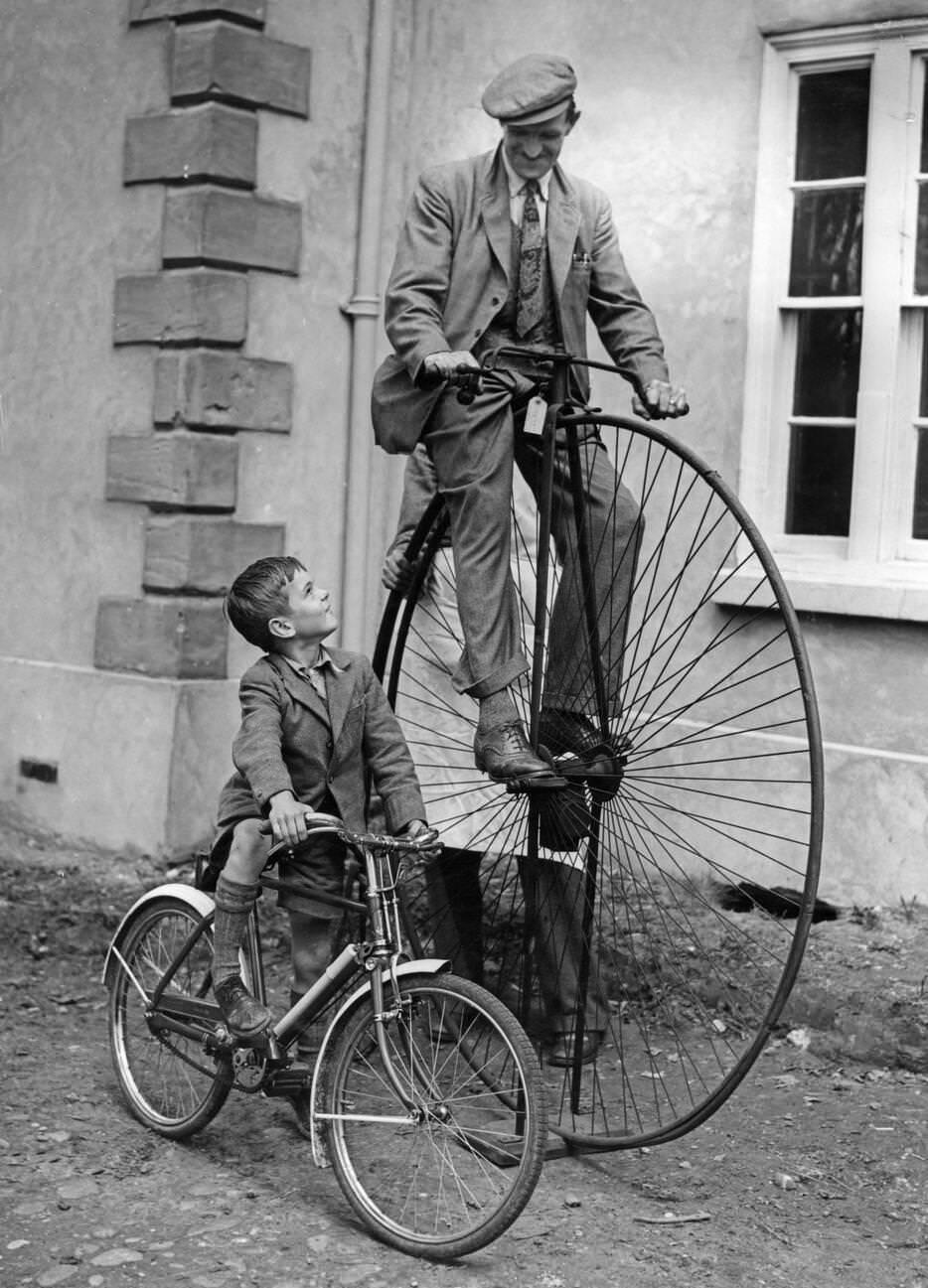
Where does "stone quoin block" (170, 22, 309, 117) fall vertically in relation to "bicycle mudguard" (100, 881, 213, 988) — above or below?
above

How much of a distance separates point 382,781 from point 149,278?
353 cm

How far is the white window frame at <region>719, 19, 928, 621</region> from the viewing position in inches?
247

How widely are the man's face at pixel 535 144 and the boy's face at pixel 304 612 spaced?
1.15 m

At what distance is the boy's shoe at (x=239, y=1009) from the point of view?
4145mm

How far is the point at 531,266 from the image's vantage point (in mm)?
4527

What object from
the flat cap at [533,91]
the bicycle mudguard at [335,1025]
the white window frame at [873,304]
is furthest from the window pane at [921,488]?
the bicycle mudguard at [335,1025]

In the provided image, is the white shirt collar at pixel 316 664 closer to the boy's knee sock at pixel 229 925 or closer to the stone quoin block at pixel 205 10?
the boy's knee sock at pixel 229 925

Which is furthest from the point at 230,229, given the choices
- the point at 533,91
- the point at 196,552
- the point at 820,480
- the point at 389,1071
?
the point at 389,1071

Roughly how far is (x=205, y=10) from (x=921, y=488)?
323 cm

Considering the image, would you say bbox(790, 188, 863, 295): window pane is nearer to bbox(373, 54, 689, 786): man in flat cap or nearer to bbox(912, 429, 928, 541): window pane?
bbox(912, 429, 928, 541): window pane

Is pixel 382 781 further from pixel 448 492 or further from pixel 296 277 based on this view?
pixel 296 277

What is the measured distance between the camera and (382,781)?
4.24 meters

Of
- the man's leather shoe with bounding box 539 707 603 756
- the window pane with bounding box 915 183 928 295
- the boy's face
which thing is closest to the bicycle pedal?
the man's leather shoe with bounding box 539 707 603 756

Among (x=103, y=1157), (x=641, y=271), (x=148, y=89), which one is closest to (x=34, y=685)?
(x=148, y=89)
